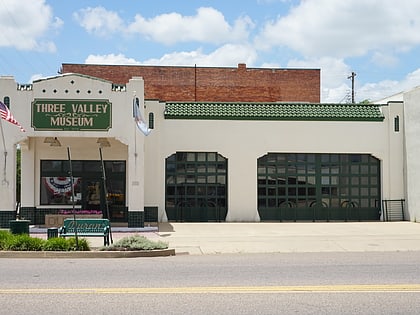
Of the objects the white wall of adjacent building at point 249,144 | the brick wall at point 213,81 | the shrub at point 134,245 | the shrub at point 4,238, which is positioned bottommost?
the shrub at point 134,245

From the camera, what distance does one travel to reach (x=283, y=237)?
2059cm

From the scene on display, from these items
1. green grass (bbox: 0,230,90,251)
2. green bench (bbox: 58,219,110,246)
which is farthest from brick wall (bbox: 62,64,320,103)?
green grass (bbox: 0,230,90,251)

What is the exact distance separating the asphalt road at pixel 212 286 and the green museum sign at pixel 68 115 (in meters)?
9.20

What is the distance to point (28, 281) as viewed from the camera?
1098 cm

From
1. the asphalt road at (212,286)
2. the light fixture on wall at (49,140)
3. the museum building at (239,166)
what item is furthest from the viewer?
the museum building at (239,166)

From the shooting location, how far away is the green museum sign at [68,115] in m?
23.0

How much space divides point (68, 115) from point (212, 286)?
14.3 m

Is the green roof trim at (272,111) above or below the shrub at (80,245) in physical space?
above

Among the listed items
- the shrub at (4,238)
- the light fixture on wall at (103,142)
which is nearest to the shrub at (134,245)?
the shrub at (4,238)

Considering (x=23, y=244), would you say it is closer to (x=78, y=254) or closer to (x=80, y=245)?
(x=80, y=245)

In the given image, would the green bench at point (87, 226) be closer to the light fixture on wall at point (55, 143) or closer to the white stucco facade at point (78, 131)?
the white stucco facade at point (78, 131)

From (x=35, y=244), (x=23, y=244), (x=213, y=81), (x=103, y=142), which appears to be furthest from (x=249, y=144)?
(x=213, y=81)

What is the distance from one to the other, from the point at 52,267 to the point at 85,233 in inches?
169

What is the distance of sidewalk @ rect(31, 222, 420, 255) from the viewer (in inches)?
700
